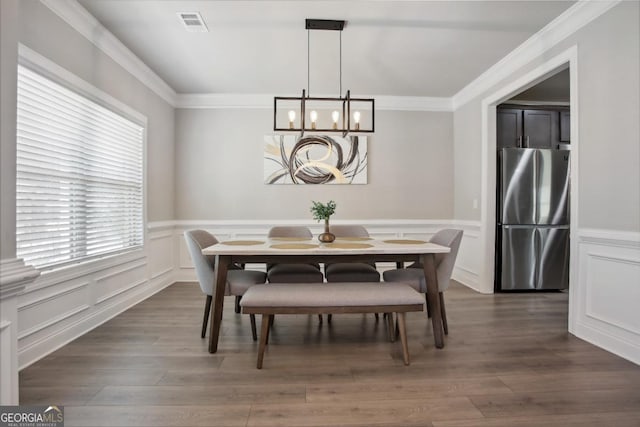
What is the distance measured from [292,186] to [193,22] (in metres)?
2.36

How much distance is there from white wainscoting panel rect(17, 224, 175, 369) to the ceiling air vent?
2.14m

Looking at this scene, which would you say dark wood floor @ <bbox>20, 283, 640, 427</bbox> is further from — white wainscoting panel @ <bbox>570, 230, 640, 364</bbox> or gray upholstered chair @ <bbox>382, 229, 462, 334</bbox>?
gray upholstered chair @ <bbox>382, 229, 462, 334</bbox>

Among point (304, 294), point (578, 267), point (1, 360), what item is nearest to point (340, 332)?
point (304, 294)

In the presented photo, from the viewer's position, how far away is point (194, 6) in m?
2.63

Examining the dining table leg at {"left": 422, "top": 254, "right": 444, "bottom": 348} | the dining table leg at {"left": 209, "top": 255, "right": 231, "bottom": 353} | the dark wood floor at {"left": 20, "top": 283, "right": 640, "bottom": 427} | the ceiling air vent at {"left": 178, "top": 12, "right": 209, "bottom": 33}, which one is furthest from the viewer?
the ceiling air vent at {"left": 178, "top": 12, "right": 209, "bottom": 33}

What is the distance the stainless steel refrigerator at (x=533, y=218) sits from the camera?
405 cm

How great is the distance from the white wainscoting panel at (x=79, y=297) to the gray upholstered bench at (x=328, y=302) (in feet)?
4.37

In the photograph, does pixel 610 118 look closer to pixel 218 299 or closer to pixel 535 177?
pixel 535 177

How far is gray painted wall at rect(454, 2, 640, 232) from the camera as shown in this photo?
228 cm

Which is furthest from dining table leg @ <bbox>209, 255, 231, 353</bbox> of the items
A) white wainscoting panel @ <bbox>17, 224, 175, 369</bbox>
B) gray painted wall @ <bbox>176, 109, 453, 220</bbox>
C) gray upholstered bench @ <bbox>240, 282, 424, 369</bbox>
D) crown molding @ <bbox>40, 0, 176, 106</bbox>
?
gray painted wall @ <bbox>176, 109, 453, 220</bbox>

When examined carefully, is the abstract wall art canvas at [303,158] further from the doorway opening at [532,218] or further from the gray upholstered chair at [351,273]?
the doorway opening at [532,218]

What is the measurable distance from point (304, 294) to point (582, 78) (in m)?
2.72

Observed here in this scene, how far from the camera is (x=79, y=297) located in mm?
2713

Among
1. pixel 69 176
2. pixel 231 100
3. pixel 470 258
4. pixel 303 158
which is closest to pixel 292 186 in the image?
pixel 303 158
